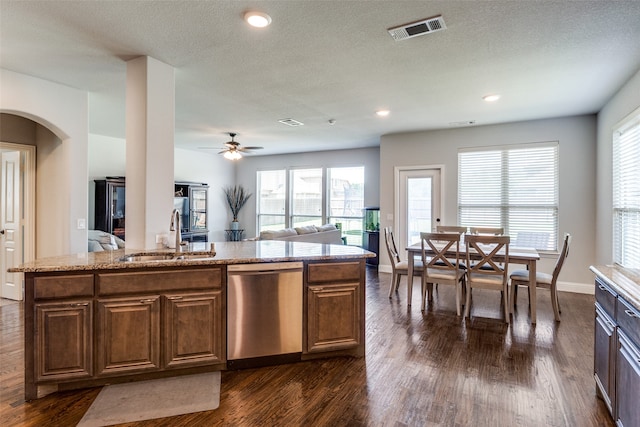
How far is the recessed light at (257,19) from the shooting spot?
97.6 inches

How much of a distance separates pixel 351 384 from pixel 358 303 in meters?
0.69

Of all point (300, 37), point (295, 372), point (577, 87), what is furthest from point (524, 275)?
point (300, 37)

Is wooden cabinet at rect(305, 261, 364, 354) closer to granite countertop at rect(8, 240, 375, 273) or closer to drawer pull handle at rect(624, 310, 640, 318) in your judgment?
granite countertop at rect(8, 240, 375, 273)

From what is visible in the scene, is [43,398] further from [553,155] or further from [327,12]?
[553,155]

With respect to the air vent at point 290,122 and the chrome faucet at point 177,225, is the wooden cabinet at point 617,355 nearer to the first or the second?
the chrome faucet at point 177,225

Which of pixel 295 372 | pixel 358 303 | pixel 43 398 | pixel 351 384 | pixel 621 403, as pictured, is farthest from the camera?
pixel 358 303

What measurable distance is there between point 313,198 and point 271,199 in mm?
1350

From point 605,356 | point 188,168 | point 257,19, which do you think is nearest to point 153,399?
point 257,19

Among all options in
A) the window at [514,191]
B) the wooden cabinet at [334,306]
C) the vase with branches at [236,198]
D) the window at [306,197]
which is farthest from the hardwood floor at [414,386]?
the vase with branches at [236,198]

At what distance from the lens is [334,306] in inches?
118

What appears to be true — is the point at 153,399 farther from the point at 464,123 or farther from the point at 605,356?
the point at 464,123

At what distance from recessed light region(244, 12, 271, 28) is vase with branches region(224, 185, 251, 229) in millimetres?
7544

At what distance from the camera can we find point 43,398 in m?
2.35

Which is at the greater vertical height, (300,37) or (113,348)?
(300,37)
